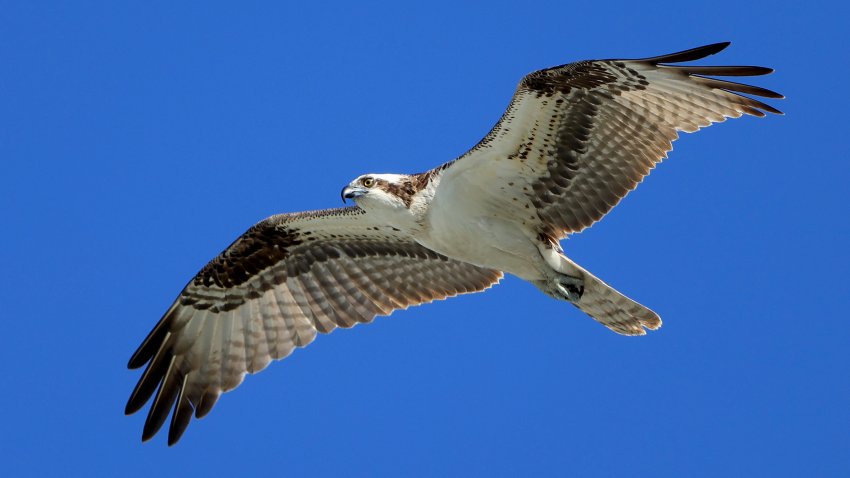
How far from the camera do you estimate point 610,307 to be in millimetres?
11258

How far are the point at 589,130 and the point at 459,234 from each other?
1607 millimetres

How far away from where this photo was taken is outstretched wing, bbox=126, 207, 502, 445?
41.3 feet

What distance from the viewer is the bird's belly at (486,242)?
11258mm

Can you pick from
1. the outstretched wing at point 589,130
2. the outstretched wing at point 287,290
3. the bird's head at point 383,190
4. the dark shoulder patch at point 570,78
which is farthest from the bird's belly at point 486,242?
the dark shoulder patch at point 570,78

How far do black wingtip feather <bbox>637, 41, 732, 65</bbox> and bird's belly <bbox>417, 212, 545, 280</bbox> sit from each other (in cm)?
214

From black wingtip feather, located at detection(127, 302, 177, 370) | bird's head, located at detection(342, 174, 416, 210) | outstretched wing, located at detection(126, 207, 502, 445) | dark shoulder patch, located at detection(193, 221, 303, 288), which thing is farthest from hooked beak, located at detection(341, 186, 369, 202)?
black wingtip feather, located at detection(127, 302, 177, 370)

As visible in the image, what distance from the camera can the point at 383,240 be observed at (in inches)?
502

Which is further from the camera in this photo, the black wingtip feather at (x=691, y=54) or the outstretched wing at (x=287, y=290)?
the outstretched wing at (x=287, y=290)

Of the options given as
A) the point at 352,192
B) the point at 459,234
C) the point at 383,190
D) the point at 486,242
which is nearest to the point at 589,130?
the point at 486,242

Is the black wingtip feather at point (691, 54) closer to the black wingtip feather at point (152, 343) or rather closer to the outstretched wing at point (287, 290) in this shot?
the outstretched wing at point (287, 290)

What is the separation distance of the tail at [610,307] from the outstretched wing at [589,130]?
0.51m

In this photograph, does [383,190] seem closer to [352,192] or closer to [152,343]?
[352,192]

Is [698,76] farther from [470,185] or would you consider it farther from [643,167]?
[470,185]

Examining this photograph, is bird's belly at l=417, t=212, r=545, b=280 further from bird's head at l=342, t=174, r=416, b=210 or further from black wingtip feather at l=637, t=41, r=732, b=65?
black wingtip feather at l=637, t=41, r=732, b=65
